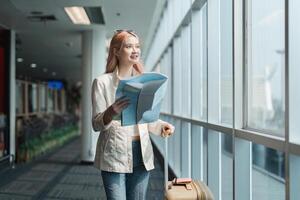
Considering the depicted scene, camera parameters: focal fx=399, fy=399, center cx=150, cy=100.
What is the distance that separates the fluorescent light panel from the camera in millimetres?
6427

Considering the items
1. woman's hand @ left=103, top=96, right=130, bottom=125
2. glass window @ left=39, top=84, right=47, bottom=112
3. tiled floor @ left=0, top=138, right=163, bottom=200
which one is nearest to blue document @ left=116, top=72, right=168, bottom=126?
woman's hand @ left=103, top=96, right=130, bottom=125

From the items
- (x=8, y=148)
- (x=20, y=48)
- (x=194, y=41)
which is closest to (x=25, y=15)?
(x=8, y=148)

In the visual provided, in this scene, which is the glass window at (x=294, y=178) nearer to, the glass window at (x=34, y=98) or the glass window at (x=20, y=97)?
the glass window at (x=20, y=97)

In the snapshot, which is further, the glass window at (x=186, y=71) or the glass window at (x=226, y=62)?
the glass window at (x=186, y=71)

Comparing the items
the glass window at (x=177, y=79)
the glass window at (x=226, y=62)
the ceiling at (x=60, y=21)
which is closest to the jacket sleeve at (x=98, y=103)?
the glass window at (x=226, y=62)

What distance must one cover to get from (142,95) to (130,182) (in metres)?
0.47

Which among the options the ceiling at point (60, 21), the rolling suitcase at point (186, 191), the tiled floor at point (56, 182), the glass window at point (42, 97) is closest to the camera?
the rolling suitcase at point (186, 191)

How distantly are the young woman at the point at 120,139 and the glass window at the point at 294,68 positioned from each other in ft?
1.91

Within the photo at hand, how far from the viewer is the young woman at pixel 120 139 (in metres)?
1.88

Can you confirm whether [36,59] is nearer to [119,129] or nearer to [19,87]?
[19,87]

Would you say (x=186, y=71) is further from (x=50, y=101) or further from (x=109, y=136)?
(x=50, y=101)

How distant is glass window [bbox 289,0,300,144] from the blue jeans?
0.72m

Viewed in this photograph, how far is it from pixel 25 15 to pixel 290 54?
565 cm

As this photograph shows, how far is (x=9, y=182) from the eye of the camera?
242 inches
